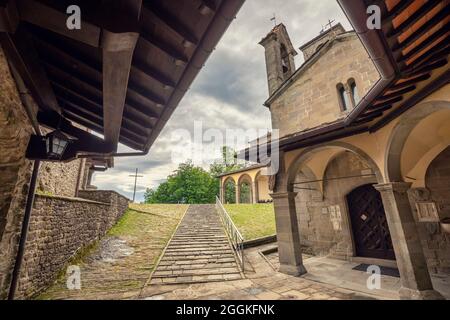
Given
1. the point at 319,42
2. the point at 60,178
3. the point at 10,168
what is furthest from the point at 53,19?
the point at 319,42

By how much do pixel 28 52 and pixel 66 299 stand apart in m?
4.98

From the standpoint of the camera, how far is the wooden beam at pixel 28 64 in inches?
82.7

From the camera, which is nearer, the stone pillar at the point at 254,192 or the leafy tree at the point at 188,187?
the stone pillar at the point at 254,192

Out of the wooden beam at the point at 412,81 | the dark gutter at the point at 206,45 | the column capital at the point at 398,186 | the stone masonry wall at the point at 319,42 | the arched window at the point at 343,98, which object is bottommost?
the column capital at the point at 398,186

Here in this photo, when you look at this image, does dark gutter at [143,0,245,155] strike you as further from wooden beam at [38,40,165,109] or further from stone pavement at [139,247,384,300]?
stone pavement at [139,247,384,300]

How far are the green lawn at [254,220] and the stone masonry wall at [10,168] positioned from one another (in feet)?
27.7

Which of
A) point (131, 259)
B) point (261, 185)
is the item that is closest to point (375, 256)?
point (131, 259)

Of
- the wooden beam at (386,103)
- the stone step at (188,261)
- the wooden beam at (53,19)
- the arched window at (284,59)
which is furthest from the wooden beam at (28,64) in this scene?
the arched window at (284,59)

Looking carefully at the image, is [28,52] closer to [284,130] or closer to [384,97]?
[384,97]

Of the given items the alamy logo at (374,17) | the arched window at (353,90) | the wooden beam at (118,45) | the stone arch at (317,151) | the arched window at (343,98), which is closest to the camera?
the wooden beam at (118,45)

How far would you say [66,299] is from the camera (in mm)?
4707

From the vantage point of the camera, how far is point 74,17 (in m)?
1.48

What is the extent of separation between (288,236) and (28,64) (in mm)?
6342

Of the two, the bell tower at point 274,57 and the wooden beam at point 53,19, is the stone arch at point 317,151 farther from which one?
the wooden beam at point 53,19
